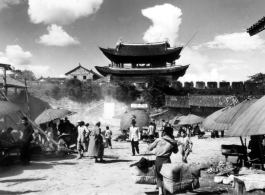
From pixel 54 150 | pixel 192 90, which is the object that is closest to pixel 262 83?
pixel 192 90

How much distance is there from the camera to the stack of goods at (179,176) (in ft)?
17.8

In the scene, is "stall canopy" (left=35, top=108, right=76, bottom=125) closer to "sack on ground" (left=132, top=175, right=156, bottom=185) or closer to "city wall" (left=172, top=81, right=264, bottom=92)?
"sack on ground" (left=132, top=175, right=156, bottom=185)

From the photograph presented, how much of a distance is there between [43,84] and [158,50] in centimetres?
1583

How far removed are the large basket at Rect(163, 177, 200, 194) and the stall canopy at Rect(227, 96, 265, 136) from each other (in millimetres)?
1394

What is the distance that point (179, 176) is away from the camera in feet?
18.5

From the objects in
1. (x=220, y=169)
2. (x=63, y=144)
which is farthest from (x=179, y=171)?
(x=63, y=144)

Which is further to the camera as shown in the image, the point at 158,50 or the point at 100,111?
the point at 158,50

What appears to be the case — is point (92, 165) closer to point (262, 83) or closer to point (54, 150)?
point (54, 150)

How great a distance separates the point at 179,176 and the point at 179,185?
7.6 inches

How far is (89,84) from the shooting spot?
3159 centimetres

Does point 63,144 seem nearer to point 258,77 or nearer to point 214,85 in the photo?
point 214,85

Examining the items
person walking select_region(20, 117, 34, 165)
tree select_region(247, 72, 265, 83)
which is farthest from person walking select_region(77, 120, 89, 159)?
tree select_region(247, 72, 265, 83)

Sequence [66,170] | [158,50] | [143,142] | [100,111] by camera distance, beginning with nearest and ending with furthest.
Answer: [66,170], [143,142], [100,111], [158,50]

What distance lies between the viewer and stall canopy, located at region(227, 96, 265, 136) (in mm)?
4859
